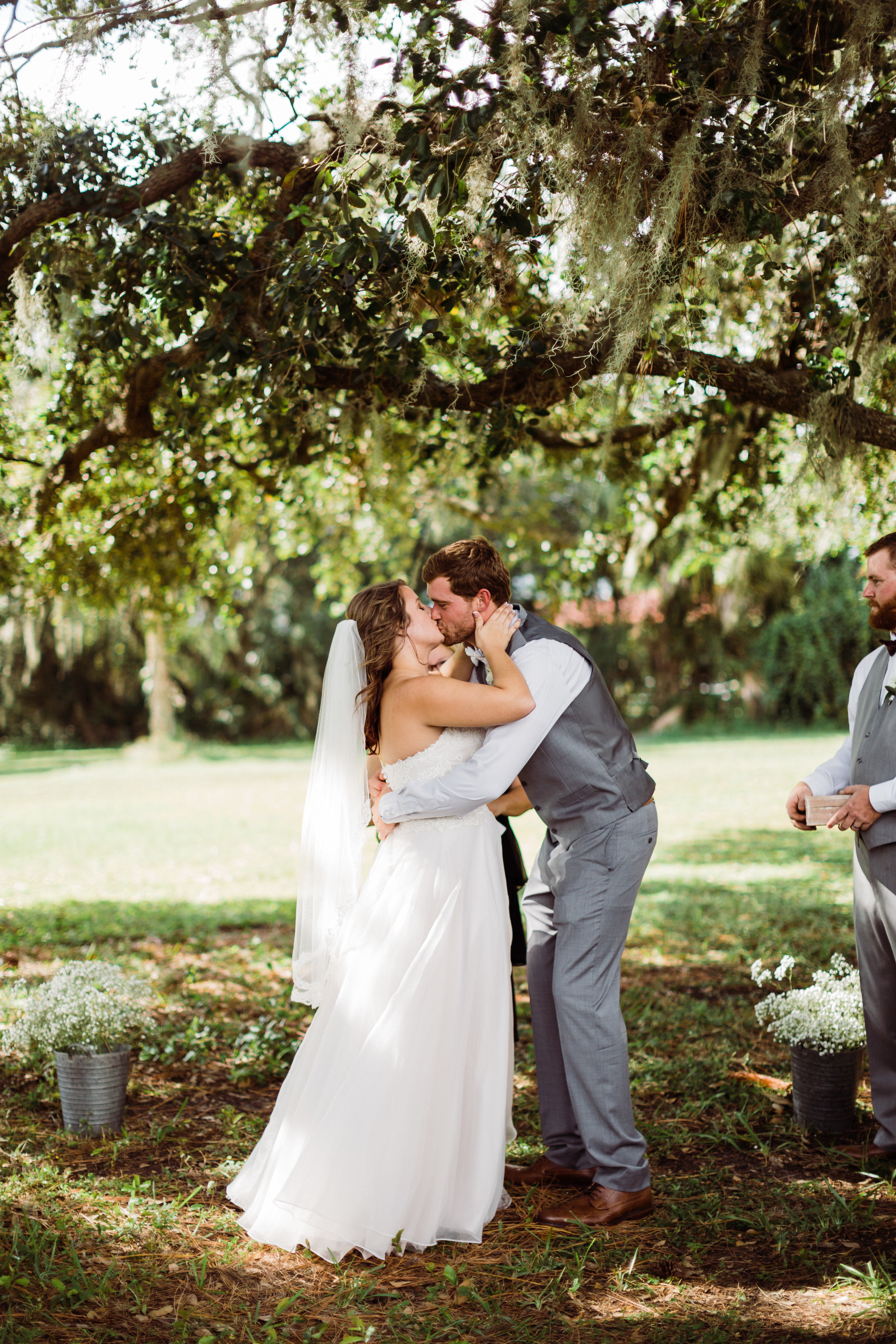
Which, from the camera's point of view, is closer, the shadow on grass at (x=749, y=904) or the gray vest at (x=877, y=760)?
the gray vest at (x=877, y=760)

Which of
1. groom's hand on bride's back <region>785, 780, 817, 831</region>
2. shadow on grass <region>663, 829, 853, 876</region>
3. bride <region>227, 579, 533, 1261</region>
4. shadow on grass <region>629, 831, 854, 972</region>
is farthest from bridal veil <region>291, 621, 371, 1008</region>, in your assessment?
shadow on grass <region>663, 829, 853, 876</region>

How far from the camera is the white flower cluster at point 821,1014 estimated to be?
3812mm

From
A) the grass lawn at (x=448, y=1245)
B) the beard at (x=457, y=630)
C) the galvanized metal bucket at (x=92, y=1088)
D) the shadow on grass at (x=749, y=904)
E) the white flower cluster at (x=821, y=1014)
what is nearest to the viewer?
the grass lawn at (x=448, y=1245)

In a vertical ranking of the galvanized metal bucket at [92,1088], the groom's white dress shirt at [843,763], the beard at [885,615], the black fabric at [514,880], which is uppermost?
the beard at [885,615]

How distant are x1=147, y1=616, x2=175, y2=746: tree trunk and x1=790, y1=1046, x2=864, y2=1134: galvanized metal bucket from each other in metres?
18.6

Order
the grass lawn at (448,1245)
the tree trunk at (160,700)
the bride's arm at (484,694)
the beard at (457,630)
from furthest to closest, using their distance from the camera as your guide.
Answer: the tree trunk at (160,700) → the beard at (457,630) → the bride's arm at (484,694) → the grass lawn at (448,1245)

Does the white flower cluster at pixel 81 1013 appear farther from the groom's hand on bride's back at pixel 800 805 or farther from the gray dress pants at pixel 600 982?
the groom's hand on bride's back at pixel 800 805

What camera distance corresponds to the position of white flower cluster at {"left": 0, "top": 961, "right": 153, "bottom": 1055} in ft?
13.2

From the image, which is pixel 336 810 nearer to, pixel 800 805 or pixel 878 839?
pixel 800 805

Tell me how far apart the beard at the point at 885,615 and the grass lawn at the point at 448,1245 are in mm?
1855

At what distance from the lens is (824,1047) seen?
3805 mm

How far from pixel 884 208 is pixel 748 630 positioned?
20123 millimetres

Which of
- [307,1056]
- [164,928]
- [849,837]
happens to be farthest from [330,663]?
[849,837]

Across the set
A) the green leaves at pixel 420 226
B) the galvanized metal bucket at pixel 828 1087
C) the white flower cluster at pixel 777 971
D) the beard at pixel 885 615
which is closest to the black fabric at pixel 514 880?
the white flower cluster at pixel 777 971
